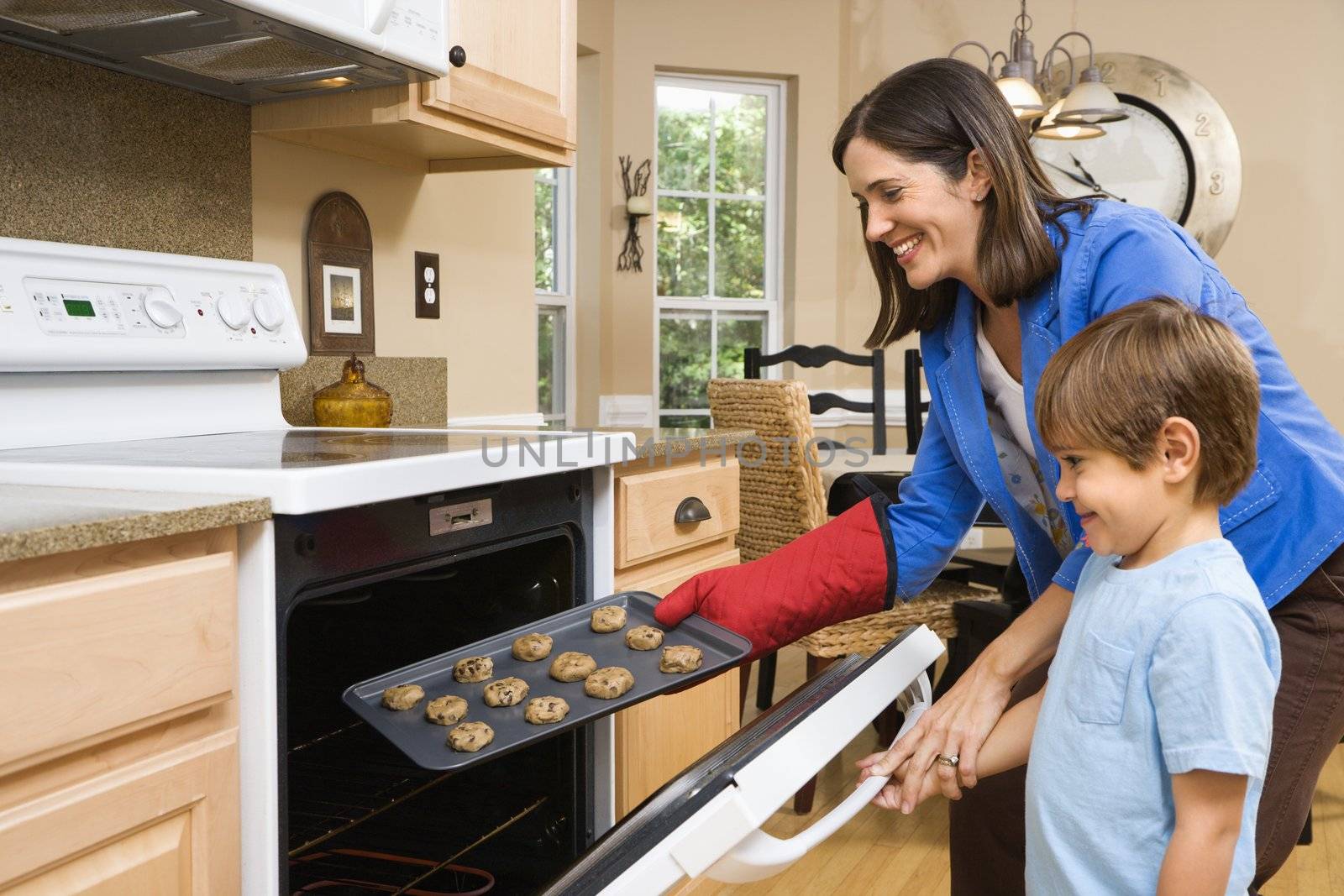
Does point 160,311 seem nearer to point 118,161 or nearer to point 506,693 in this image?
point 118,161

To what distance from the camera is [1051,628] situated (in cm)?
126

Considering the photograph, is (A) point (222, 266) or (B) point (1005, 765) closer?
(B) point (1005, 765)

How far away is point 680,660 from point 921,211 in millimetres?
576

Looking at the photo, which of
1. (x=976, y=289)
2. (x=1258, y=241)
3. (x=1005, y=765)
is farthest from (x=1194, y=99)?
(x=1005, y=765)

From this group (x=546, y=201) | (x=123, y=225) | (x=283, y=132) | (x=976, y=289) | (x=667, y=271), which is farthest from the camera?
(x=667, y=271)

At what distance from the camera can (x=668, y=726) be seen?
5.93 feet

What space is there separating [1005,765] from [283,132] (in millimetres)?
1518

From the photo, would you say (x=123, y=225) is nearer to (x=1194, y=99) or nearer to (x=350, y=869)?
(x=350, y=869)

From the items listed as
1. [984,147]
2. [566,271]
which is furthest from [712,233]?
[984,147]

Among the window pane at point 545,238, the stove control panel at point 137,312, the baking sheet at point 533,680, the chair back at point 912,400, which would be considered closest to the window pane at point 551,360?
the window pane at point 545,238

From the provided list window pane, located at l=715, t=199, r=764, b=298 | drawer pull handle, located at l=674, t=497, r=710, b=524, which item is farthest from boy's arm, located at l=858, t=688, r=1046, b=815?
window pane, located at l=715, t=199, r=764, b=298

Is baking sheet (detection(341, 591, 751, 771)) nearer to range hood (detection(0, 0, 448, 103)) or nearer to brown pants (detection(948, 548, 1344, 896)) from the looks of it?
brown pants (detection(948, 548, 1344, 896))

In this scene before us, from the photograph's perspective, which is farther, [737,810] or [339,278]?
[339,278]

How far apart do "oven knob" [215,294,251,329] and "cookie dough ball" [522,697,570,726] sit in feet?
3.10
